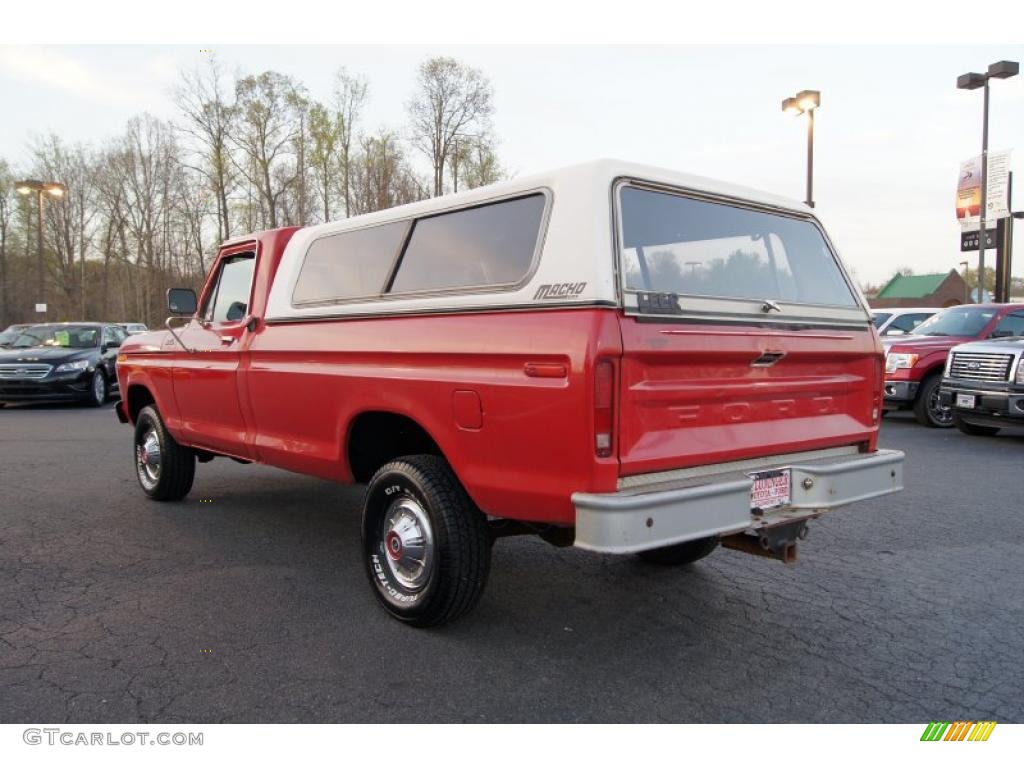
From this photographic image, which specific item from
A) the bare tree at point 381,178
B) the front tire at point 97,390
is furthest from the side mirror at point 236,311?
the bare tree at point 381,178

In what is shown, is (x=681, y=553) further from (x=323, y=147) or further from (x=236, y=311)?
(x=323, y=147)

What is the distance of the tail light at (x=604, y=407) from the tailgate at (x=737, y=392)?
5 centimetres

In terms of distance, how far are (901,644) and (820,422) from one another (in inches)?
42.1

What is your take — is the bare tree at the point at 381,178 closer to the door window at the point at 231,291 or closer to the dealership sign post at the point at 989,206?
the dealership sign post at the point at 989,206

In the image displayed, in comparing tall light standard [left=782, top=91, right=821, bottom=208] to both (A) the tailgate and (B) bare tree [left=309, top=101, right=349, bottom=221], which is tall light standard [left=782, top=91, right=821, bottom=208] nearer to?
(A) the tailgate

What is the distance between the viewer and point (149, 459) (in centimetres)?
649

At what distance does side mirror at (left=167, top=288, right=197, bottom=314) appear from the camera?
18.8 ft

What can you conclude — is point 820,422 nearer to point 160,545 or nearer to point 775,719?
point 775,719

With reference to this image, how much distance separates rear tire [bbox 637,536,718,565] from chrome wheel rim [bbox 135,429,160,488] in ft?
13.4

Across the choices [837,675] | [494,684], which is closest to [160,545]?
[494,684]

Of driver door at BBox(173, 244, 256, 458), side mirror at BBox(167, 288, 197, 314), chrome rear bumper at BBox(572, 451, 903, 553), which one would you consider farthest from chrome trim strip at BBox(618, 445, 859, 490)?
side mirror at BBox(167, 288, 197, 314)

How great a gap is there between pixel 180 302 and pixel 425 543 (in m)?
3.28

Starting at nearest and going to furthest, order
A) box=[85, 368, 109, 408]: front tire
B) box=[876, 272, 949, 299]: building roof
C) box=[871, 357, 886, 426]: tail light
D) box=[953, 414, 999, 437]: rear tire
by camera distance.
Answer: box=[871, 357, 886, 426]: tail light < box=[953, 414, 999, 437]: rear tire < box=[85, 368, 109, 408]: front tire < box=[876, 272, 949, 299]: building roof

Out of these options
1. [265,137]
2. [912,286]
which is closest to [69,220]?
[265,137]
